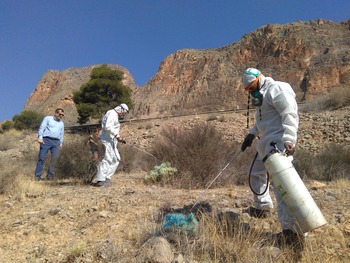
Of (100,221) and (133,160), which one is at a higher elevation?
(133,160)

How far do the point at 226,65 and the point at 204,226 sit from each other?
45630 mm

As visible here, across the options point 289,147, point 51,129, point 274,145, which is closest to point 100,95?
point 51,129

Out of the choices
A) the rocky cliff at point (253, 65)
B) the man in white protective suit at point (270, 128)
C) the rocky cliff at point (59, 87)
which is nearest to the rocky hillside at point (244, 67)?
the rocky cliff at point (253, 65)

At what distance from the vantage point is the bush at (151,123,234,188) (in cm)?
816

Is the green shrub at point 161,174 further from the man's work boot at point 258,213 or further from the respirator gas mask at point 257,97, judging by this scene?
the respirator gas mask at point 257,97

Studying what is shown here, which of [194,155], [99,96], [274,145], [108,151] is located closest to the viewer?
[274,145]

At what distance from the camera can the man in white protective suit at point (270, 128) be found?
3898mm

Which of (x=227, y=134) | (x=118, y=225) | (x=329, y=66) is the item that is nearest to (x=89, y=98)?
(x=227, y=134)

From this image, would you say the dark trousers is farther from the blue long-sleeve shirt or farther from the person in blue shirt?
the blue long-sleeve shirt

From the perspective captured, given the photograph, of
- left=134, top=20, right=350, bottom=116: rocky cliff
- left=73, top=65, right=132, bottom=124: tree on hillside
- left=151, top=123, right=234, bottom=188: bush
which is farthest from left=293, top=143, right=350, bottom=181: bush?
left=134, top=20, right=350, bottom=116: rocky cliff

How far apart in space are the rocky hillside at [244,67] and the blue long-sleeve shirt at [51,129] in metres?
A: 31.4

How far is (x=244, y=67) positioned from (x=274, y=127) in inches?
1736

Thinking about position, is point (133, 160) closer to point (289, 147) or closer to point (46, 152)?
point (46, 152)

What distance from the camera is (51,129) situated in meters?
9.28
